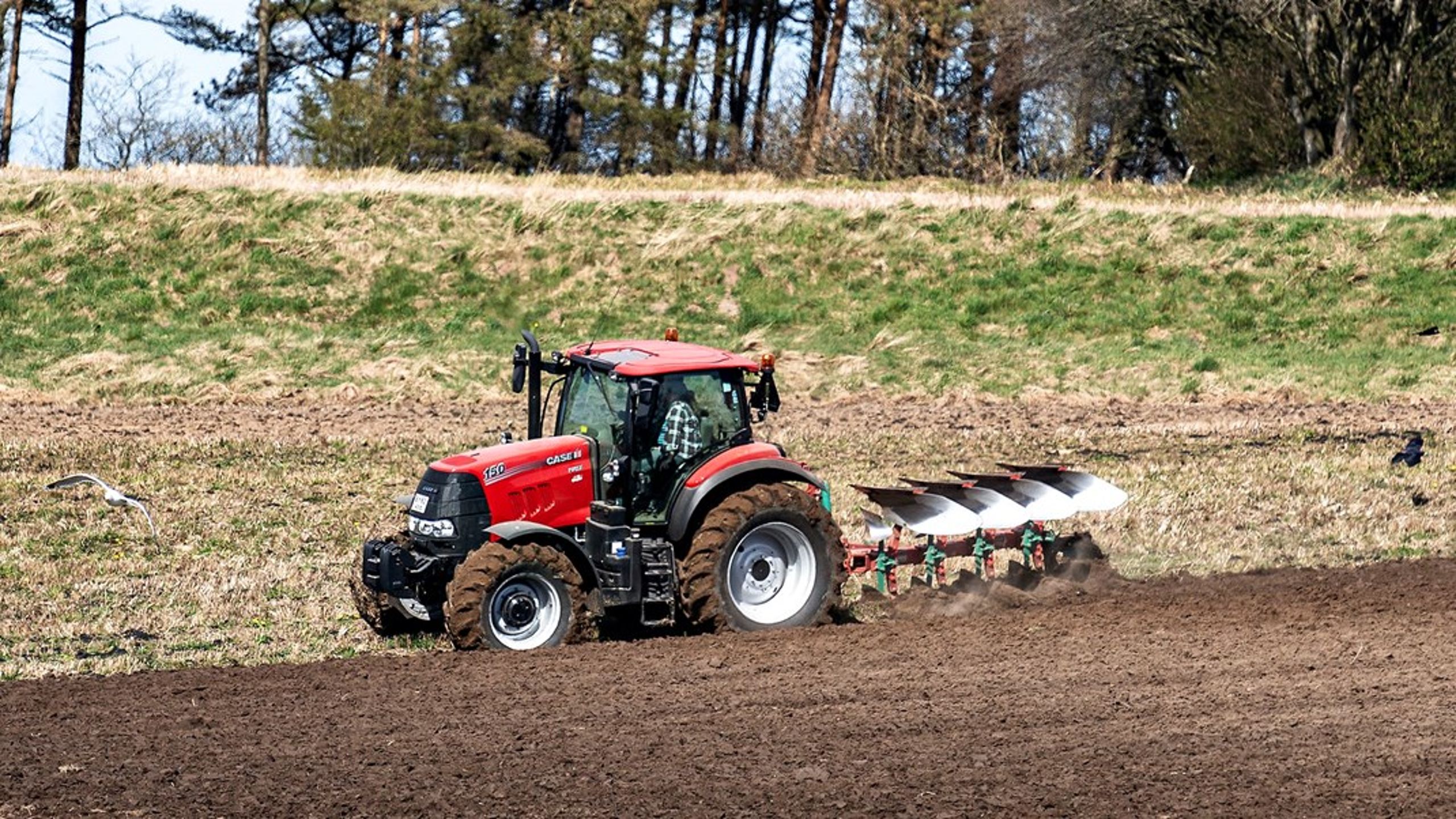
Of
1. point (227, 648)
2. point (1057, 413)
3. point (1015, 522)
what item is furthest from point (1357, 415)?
point (227, 648)

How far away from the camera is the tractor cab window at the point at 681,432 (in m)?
10.8

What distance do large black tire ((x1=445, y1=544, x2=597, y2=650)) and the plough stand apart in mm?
2419

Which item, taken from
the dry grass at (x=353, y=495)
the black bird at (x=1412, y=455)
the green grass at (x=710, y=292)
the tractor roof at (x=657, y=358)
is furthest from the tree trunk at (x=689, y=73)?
the tractor roof at (x=657, y=358)

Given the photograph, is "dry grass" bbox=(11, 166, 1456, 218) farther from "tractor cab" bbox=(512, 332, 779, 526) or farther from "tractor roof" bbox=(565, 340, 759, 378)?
"tractor cab" bbox=(512, 332, 779, 526)

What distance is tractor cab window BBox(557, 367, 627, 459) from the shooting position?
10797mm

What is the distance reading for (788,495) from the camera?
11.0 meters

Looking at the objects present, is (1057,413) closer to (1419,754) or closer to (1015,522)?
(1015,522)

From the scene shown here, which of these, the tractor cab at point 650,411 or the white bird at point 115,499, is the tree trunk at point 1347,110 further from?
the tractor cab at point 650,411

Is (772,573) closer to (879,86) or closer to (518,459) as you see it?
(518,459)

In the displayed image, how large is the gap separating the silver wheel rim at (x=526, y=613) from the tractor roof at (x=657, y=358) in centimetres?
149

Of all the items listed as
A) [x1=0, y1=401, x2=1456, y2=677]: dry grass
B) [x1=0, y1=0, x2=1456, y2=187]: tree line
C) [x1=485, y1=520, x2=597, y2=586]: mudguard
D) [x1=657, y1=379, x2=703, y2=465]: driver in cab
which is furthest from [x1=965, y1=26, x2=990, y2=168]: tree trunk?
[x1=485, y1=520, x2=597, y2=586]: mudguard

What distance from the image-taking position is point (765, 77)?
55.5 meters

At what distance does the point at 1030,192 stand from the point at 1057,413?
46.3 ft

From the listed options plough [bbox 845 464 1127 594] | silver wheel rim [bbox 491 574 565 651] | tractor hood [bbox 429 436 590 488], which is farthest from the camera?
plough [bbox 845 464 1127 594]
